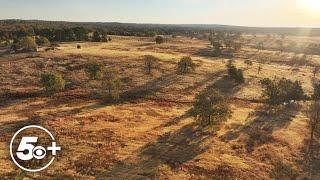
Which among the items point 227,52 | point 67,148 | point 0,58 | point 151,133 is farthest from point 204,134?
point 227,52

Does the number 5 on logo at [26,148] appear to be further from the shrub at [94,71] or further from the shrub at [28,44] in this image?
the shrub at [28,44]

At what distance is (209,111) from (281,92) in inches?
1290

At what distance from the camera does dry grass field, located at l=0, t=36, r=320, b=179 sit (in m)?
56.2

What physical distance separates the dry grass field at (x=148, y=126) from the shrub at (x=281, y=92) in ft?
9.55

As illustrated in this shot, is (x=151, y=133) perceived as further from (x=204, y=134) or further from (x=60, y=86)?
(x=60, y=86)

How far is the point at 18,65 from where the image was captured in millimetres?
123500

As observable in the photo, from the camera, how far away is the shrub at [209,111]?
243 ft

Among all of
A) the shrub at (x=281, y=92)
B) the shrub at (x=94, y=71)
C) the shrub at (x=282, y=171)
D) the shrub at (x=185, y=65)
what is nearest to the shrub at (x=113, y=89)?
the shrub at (x=94, y=71)

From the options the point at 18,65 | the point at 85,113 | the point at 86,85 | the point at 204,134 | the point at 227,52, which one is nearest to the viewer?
the point at 204,134

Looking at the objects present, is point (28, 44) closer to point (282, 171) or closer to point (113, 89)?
point (113, 89)

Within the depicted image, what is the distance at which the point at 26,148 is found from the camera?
204ft

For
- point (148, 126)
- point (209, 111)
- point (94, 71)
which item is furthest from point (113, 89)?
point (209, 111)

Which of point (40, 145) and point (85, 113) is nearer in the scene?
point (40, 145)

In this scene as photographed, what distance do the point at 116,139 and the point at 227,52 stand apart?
5157 inches
